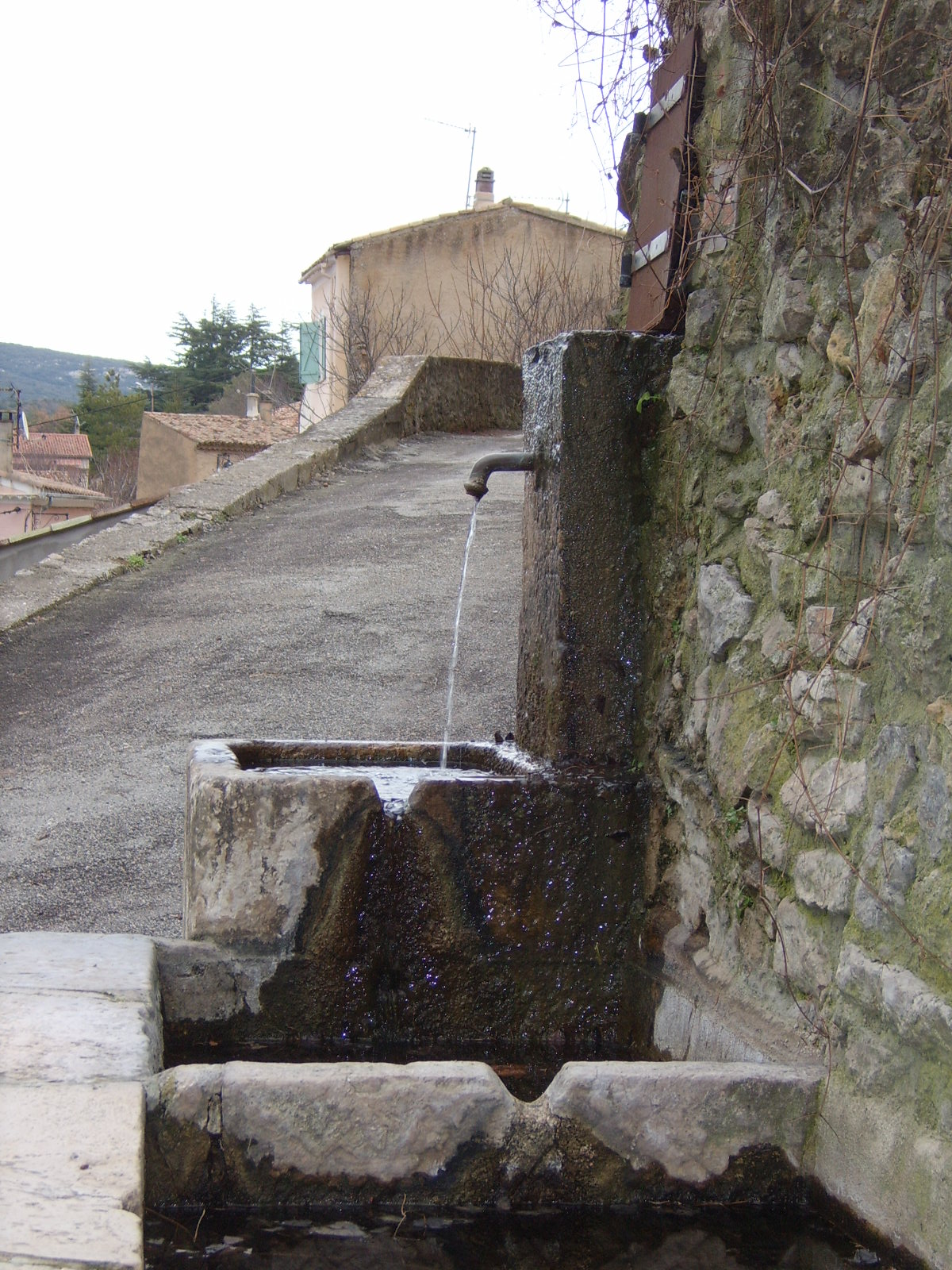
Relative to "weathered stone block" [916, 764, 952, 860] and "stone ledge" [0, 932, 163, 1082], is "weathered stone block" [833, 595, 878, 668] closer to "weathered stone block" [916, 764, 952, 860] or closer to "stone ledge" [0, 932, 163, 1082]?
"weathered stone block" [916, 764, 952, 860]

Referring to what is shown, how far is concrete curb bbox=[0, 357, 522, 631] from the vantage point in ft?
24.8

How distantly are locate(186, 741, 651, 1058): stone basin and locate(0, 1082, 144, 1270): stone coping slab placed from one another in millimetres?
803

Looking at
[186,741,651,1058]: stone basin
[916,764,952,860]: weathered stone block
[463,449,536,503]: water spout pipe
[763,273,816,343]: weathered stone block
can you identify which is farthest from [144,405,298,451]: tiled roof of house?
[916,764,952,860]: weathered stone block

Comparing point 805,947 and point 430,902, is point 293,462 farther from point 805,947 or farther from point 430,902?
point 805,947

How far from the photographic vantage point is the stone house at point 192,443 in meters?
31.7

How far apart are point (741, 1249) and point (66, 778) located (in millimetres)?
3536

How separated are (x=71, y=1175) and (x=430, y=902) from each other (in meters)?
1.29

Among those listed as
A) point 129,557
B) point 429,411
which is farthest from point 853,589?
point 429,411

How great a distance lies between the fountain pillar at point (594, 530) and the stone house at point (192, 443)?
93.5 feet

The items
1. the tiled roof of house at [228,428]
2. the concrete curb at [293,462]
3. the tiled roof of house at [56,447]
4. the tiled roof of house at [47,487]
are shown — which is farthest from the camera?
the tiled roof of house at [56,447]

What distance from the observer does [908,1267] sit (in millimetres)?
1873

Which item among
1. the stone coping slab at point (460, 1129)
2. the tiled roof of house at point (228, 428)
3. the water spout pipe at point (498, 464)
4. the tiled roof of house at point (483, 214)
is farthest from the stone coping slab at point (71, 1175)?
the tiled roof of house at point (228, 428)

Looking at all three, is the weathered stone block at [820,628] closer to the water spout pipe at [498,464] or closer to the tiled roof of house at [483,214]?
the water spout pipe at [498,464]

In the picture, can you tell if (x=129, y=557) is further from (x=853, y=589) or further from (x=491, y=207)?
(x=491, y=207)
